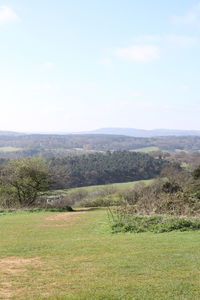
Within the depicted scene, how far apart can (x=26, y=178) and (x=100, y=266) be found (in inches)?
1140

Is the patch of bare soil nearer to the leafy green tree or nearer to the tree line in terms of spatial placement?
the tree line

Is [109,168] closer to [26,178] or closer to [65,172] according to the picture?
[65,172]

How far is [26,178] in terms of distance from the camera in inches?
1491

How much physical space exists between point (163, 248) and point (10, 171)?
2896 centimetres

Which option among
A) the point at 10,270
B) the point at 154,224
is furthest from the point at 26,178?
the point at 10,270

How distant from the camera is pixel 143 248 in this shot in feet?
41.5

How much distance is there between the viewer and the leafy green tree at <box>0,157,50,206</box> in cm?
3756

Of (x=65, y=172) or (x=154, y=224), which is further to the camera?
(x=65, y=172)

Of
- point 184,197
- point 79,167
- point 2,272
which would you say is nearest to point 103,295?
point 2,272

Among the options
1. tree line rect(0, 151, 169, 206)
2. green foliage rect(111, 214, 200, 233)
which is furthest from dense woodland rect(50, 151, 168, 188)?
green foliage rect(111, 214, 200, 233)

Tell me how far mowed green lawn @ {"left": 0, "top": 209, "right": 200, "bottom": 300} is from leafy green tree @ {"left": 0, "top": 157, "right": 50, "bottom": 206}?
20702 millimetres

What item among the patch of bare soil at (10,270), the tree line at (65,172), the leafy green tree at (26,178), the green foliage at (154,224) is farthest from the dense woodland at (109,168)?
the patch of bare soil at (10,270)

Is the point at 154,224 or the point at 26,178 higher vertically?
the point at 154,224

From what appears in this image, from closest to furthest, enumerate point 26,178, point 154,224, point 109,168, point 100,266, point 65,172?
point 100,266 → point 154,224 → point 26,178 → point 65,172 → point 109,168
